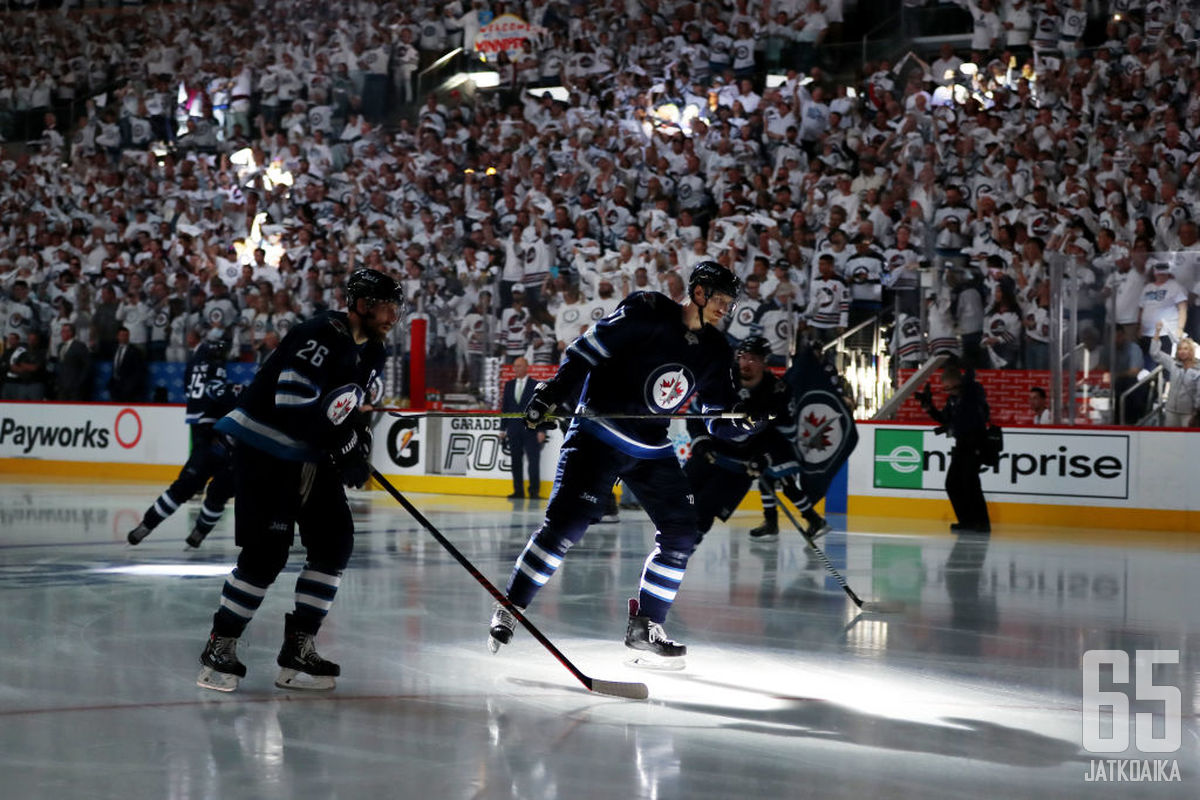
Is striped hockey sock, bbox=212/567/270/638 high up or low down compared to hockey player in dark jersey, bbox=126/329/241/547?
→ down

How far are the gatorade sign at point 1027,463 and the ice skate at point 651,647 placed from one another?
353 inches

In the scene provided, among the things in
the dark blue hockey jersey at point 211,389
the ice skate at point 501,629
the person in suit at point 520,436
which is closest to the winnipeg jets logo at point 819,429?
the person in suit at point 520,436

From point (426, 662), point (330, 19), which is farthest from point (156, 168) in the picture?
point (426, 662)

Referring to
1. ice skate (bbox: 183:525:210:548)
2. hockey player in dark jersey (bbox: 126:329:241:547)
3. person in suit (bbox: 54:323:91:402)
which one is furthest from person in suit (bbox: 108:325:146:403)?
ice skate (bbox: 183:525:210:548)

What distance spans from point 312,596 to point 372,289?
4.21ft

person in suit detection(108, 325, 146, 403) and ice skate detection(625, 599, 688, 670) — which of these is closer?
ice skate detection(625, 599, 688, 670)

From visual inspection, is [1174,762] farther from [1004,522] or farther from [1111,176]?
[1111,176]

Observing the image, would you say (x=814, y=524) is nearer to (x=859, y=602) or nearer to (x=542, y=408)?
(x=859, y=602)

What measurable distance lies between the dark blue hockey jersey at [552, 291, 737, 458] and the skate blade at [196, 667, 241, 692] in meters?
1.92

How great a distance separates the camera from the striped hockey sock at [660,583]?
6586 mm

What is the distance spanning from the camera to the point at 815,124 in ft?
60.4

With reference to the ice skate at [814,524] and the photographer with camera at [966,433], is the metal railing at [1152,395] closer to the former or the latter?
the photographer with camera at [966,433]

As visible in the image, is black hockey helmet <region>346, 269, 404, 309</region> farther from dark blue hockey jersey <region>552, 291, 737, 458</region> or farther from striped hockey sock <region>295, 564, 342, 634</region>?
striped hockey sock <region>295, 564, 342, 634</region>

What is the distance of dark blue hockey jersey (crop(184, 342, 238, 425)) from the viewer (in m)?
11.6
